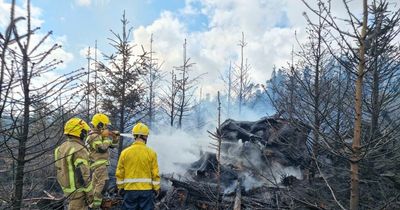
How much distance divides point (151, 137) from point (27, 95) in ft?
39.9

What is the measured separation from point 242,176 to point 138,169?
5.06 metres

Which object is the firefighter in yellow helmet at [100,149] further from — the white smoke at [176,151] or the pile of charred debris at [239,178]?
the white smoke at [176,151]

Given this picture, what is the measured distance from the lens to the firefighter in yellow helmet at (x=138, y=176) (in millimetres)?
6875

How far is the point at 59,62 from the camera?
12.3 ft

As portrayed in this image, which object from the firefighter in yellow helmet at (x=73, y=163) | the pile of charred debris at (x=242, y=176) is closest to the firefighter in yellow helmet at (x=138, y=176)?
the firefighter in yellow helmet at (x=73, y=163)

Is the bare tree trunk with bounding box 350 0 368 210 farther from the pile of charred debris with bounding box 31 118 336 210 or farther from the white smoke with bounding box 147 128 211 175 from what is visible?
the white smoke with bounding box 147 128 211 175

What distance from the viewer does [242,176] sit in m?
11.2

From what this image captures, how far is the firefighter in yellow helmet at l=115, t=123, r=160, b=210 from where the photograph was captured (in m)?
6.88

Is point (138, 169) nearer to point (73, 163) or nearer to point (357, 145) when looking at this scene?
point (73, 163)

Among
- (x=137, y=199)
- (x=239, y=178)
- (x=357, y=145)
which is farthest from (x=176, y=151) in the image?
(x=357, y=145)

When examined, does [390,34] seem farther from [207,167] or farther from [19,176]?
[207,167]

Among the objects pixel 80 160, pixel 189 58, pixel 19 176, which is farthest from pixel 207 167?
pixel 189 58

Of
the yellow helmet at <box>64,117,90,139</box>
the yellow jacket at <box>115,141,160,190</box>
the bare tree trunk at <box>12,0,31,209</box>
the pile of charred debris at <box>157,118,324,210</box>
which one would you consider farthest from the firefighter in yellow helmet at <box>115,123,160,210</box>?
the bare tree trunk at <box>12,0,31,209</box>

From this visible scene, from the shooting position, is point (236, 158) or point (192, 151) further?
point (192, 151)
